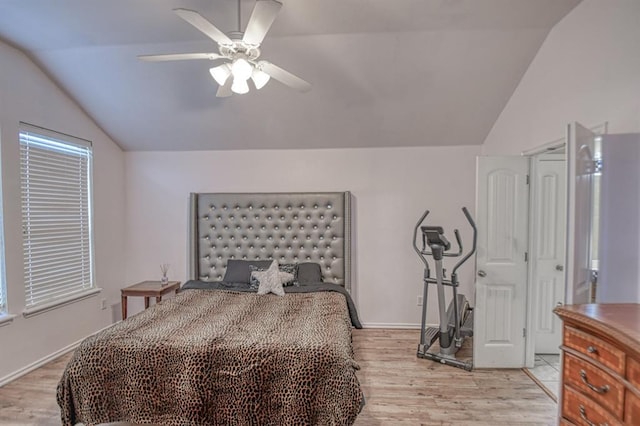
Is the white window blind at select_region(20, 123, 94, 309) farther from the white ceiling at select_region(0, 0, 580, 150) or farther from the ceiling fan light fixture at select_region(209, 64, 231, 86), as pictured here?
the ceiling fan light fixture at select_region(209, 64, 231, 86)

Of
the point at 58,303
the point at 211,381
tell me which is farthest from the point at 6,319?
the point at 211,381

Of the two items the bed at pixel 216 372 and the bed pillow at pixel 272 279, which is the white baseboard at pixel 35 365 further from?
the bed pillow at pixel 272 279

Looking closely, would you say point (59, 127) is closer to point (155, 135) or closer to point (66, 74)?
point (66, 74)

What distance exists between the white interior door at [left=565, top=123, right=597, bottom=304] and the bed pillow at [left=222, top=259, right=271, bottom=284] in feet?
9.24

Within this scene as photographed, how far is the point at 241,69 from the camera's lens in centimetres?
211

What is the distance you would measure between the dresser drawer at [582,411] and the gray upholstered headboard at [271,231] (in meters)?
2.53

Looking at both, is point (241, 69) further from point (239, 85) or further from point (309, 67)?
point (309, 67)

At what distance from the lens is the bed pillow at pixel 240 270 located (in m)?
3.80

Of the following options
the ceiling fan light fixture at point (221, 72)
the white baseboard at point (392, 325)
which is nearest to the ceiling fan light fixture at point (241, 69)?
the ceiling fan light fixture at point (221, 72)

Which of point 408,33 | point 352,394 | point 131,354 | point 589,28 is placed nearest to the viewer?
point 352,394

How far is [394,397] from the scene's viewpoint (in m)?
2.69

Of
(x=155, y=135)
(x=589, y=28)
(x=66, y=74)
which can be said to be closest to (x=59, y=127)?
(x=66, y=74)

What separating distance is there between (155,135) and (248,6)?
2.25 m

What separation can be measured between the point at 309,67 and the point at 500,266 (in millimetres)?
2620
